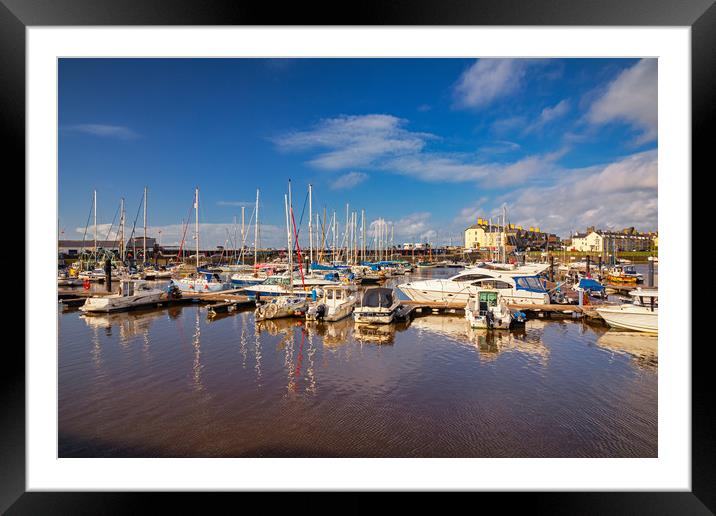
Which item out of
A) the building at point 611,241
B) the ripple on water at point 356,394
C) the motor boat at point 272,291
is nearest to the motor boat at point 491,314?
the ripple on water at point 356,394

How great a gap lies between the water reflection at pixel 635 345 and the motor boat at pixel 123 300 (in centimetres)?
1367

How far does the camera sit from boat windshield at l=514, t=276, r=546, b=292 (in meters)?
13.4

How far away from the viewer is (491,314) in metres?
10.1

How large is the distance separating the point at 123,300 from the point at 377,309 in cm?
839

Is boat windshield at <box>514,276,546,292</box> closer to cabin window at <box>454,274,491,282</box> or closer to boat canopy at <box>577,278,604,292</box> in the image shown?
cabin window at <box>454,274,491,282</box>

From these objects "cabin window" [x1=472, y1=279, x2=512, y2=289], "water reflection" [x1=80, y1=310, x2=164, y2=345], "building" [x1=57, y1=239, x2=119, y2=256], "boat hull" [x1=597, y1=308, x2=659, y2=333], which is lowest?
"water reflection" [x1=80, y1=310, x2=164, y2=345]

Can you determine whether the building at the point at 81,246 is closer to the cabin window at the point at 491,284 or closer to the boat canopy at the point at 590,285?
the cabin window at the point at 491,284

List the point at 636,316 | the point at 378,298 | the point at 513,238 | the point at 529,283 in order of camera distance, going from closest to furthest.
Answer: the point at 636,316, the point at 378,298, the point at 529,283, the point at 513,238

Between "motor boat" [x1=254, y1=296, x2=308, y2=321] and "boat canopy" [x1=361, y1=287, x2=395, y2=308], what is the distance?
1.98 metres

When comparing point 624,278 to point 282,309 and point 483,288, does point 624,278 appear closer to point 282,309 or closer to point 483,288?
point 483,288

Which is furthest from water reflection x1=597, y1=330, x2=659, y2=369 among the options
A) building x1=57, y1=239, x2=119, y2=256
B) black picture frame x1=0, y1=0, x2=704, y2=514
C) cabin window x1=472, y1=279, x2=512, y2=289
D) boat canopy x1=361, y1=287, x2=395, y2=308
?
building x1=57, y1=239, x2=119, y2=256

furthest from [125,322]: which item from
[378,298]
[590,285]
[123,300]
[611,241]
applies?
[611,241]

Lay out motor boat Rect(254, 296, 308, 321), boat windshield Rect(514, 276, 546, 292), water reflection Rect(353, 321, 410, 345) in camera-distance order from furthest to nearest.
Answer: boat windshield Rect(514, 276, 546, 292) → motor boat Rect(254, 296, 308, 321) → water reflection Rect(353, 321, 410, 345)
